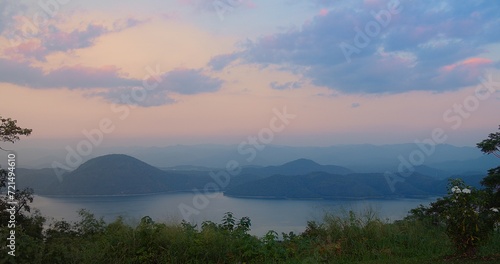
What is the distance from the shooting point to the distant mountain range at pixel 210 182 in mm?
30328

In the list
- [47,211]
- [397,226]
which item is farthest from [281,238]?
[47,211]

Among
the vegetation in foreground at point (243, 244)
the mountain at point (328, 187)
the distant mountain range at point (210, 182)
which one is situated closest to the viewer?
A: the vegetation in foreground at point (243, 244)

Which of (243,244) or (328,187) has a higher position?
(328,187)

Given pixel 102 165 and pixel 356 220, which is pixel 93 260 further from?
pixel 102 165

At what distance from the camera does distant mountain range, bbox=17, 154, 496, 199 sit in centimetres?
3033

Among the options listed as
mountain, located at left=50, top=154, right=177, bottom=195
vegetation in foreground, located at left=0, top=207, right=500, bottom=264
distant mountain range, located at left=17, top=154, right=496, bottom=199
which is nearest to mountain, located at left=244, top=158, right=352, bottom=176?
distant mountain range, located at left=17, top=154, right=496, bottom=199

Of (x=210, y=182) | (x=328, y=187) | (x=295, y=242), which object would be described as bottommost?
(x=295, y=242)

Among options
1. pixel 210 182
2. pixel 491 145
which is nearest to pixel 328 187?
pixel 210 182

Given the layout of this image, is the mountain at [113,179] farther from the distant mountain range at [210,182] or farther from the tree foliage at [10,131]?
the tree foliage at [10,131]

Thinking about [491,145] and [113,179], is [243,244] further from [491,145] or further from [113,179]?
[113,179]

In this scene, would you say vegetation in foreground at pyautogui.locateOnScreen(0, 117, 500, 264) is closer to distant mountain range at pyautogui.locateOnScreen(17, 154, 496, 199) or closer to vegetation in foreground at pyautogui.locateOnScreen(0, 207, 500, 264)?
vegetation in foreground at pyautogui.locateOnScreen(0, 207, 500, 264)

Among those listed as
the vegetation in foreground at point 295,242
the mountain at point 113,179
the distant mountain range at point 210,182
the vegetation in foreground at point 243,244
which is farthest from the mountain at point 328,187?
the vegetation in foreground at point 295,242

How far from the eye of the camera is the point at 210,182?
30078 millimetres

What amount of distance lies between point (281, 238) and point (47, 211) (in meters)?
12.1
